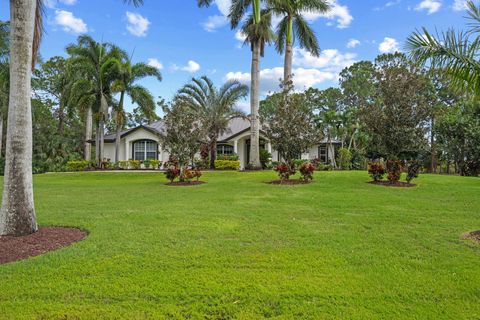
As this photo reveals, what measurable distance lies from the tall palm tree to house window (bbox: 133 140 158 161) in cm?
405

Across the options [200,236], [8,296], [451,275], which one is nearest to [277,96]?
[200,236]

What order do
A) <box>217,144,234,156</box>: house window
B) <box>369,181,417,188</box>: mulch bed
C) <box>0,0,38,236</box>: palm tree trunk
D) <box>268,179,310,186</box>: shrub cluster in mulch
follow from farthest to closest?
<box>217,144,234,156</box>: house window
<box>268,179,310,186</box>: shrub cluster in mulch
<box>369,181,417,188</box>: mulch bed
<box>0,0,38,236</box>: palm tree trunk

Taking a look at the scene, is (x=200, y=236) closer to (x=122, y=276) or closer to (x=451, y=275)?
(x=122, y=276)

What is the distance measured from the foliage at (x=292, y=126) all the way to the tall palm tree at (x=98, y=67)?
14670 mm

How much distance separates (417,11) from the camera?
1271 centimetres

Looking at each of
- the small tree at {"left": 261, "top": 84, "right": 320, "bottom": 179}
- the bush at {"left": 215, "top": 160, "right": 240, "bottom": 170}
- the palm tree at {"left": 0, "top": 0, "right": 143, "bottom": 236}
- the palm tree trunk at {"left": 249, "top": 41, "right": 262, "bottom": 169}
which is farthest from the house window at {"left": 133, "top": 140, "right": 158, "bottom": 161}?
the palm tree at {"left": 0, "top": 0, "right": 143, "bottom": 236}

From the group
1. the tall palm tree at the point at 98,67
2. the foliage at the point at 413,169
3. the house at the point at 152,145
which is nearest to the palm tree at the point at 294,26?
the house at the point at 152,145

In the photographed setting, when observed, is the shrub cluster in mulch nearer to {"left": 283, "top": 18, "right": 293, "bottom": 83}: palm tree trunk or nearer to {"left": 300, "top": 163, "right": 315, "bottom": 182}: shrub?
{"left": 300, "top": 163, "right": 315, "bottom": 182}: shrub

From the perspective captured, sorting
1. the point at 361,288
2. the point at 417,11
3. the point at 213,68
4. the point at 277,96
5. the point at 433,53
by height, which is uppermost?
the point at 213,68

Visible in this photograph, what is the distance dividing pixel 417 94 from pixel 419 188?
12.5 feet

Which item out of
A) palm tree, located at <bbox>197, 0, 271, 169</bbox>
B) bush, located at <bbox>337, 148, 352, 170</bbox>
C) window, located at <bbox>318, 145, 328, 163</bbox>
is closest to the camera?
palm tree, located at <bbox>197, 0, 271, 169</bbox>

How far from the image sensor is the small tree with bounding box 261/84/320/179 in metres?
15.3

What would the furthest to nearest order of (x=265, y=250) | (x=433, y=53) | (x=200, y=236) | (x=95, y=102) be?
1. (x=95, y=102)
2. (x=433, y=53)
3. (x=200, y=236)
4. (x=265, y=250)

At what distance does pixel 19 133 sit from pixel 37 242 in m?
1.86
